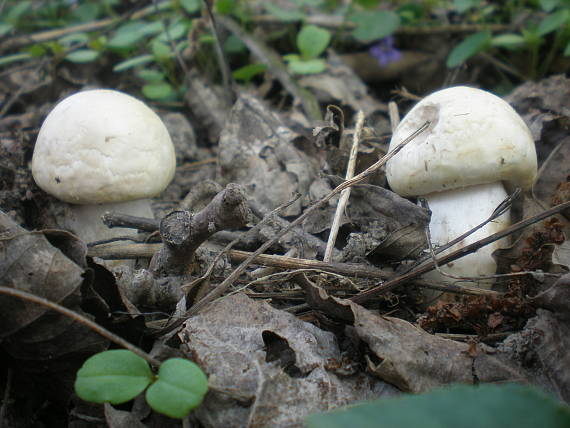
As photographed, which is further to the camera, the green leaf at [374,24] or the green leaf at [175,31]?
the green leaf at [374,24]

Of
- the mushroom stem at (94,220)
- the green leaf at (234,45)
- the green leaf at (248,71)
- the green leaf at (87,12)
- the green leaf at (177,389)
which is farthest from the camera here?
the green leaf at (87,12)

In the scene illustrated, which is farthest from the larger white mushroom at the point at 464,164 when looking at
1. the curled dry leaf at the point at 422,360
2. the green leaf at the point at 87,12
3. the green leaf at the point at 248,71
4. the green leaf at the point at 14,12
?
the green leaf at the point at 14,12

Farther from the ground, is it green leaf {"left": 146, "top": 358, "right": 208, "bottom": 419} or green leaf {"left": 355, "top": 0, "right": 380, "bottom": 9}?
green leaf {"left": 355, "top": 0, "right": 380, "bottom": 9}

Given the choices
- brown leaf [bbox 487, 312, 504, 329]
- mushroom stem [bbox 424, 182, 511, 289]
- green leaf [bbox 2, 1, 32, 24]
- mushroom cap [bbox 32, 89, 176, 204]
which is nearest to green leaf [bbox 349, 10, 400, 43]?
mushroom stem [bbox 424, 182, 511, 289]

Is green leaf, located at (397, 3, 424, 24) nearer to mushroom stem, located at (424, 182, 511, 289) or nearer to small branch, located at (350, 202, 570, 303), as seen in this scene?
mushroom stem, located at (424, 182, 511, 289)

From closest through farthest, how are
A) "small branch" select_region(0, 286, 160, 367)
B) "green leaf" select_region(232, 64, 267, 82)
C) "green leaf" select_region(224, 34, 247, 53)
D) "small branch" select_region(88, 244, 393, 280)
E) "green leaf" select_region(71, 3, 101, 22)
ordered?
1. "small branch" select_region(0, 286, 160, 367)
2. "small branch" select_region(88, 244, 393, 280)
3. "green leaf" select_region(232, 64, 267, 82)
4. "green leaf" select_region(224, 34, 247, 53)
5. "green leaf" select_region(71, 3, 101, 22)

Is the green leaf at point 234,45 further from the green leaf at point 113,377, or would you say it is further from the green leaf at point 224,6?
the green leaf at point 113,377
